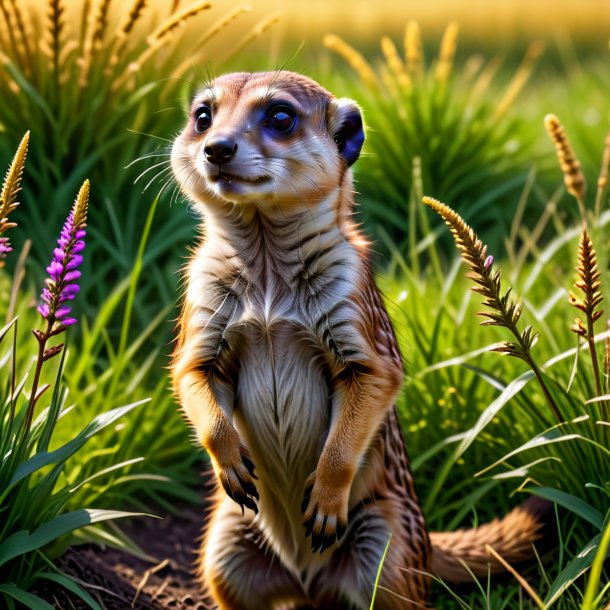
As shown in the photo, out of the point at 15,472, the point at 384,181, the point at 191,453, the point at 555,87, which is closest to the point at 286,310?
the point at 15,472

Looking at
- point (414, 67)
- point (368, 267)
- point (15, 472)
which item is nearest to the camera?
point (15, 472)

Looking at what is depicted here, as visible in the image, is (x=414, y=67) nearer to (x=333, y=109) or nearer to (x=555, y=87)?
(x=555, y=87)

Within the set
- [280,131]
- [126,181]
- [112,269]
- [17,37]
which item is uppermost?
[280,131]

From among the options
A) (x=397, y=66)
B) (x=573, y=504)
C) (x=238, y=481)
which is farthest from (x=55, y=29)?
(x=573, y=504)

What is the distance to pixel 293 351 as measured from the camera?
9.17 ft

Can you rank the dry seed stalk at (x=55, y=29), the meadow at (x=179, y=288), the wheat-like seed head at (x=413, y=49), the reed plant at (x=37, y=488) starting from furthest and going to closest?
the wheat-like seed head at (x=413, y=49) → the dry seed stalk at (x=55, y=29) → the meadow at (x=179, y=288) → the reed plant at (x=37, y=488)

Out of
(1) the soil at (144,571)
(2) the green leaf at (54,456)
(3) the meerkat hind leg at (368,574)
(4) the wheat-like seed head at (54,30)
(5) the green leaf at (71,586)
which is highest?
(4) the wheat-like seed head at (54,30)

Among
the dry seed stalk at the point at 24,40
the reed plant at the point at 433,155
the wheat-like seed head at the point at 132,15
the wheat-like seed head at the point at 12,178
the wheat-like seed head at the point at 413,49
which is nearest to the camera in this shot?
the wheat-like seed head at the point at 12,178

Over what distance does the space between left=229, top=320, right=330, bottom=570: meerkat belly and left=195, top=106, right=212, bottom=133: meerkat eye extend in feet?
1.88

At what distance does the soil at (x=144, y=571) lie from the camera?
3037 mm

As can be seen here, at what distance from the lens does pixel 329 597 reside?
2990 mm

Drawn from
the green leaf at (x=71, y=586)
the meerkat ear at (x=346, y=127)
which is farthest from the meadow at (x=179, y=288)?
the meerkat ear at (x=346, y=127)

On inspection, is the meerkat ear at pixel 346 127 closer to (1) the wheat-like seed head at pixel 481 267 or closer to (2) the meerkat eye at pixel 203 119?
(2) the meerkat eye at pixel 203 119

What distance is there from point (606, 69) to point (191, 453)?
17.5ft
